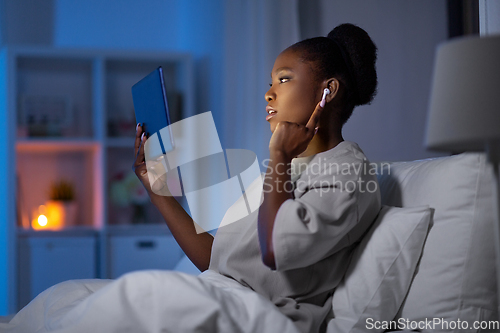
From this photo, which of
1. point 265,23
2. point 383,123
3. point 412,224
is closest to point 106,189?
point 265,23

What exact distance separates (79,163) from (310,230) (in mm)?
2678

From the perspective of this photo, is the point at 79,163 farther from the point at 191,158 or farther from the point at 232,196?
the point at 232,196

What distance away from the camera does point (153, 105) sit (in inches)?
55.5

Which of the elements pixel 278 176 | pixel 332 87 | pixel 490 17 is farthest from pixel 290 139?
pixel 490 17

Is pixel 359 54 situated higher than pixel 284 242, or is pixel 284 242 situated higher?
pixel 359 54

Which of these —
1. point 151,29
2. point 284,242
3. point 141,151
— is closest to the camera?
point 284,242

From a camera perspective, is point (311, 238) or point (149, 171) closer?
point (311, 238)

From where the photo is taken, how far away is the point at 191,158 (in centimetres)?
308

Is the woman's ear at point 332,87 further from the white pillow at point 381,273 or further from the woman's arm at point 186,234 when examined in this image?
the woman's arm at point 186,234

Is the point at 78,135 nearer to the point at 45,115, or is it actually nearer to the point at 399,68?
the point at 45,115

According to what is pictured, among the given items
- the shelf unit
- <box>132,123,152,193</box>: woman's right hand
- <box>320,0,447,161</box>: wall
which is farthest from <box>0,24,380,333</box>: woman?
the shelf unit

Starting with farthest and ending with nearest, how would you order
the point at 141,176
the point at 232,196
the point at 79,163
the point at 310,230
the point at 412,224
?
the point at 79,163, the point at 232,196, the point at 141,176, the point at 412,224, the point at 310,230

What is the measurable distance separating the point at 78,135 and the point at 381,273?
2.70m

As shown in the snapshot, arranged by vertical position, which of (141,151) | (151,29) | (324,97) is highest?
(151,29)
